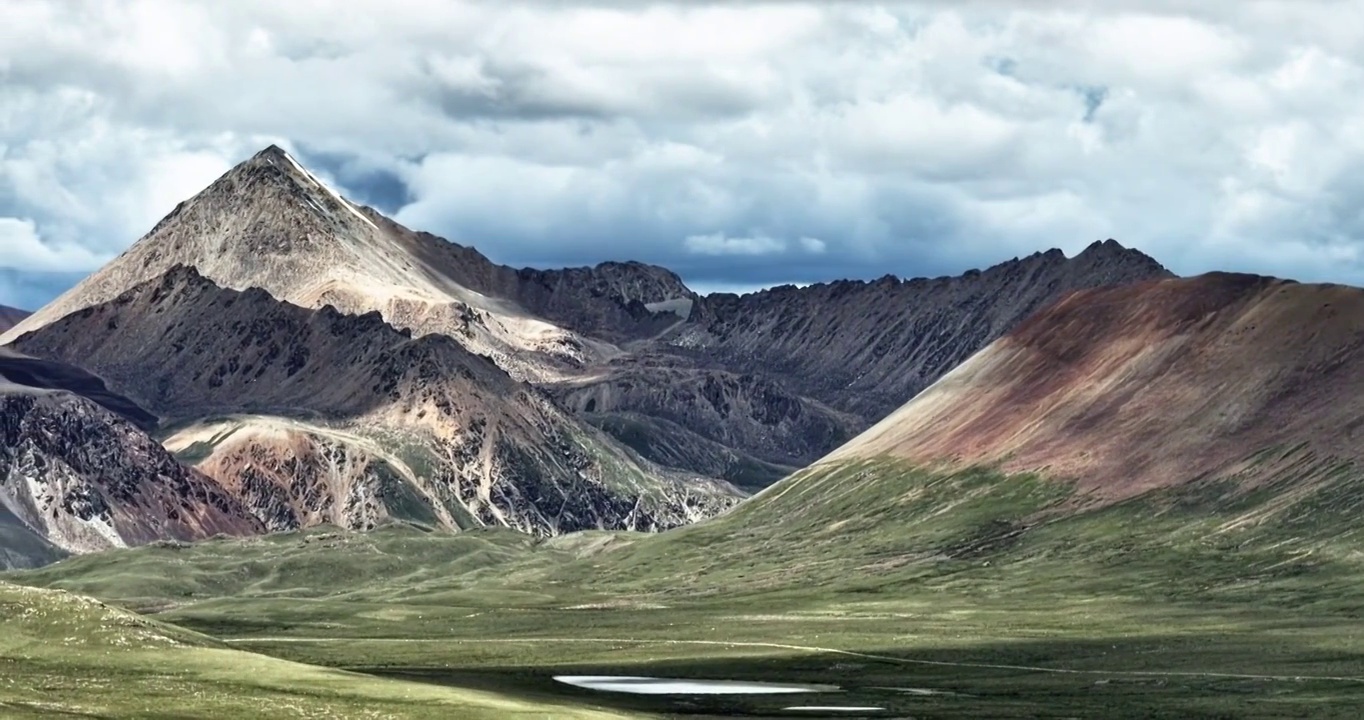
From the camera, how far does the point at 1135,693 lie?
180625 mm

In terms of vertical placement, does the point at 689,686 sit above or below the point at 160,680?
below

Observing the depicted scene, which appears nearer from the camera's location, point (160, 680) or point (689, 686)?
point (160, 680)

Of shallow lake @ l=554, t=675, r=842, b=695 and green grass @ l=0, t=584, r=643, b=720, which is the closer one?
green grass @ l=0, t=584, r=643, b=720

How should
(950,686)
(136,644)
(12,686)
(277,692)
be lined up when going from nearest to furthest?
(12,686) < (277,692) < (136,644) < (950,686)

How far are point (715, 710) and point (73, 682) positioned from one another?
167ft

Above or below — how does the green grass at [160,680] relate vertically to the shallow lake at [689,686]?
above

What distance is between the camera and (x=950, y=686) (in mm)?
192750

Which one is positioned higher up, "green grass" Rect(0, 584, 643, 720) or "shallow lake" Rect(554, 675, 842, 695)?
"green grass" Rect(0, 584, 643, 720)

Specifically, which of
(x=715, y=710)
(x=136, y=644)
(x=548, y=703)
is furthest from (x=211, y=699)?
(x=715, y=710)

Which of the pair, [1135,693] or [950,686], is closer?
[1135,693]

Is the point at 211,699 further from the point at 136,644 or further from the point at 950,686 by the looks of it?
the point at 950,686

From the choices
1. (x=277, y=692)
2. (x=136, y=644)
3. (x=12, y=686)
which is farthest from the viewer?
(x=136, y=644)

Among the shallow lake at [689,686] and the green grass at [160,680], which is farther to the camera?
the shallow lake at [689,686]

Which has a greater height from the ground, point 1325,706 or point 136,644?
point 136,644
